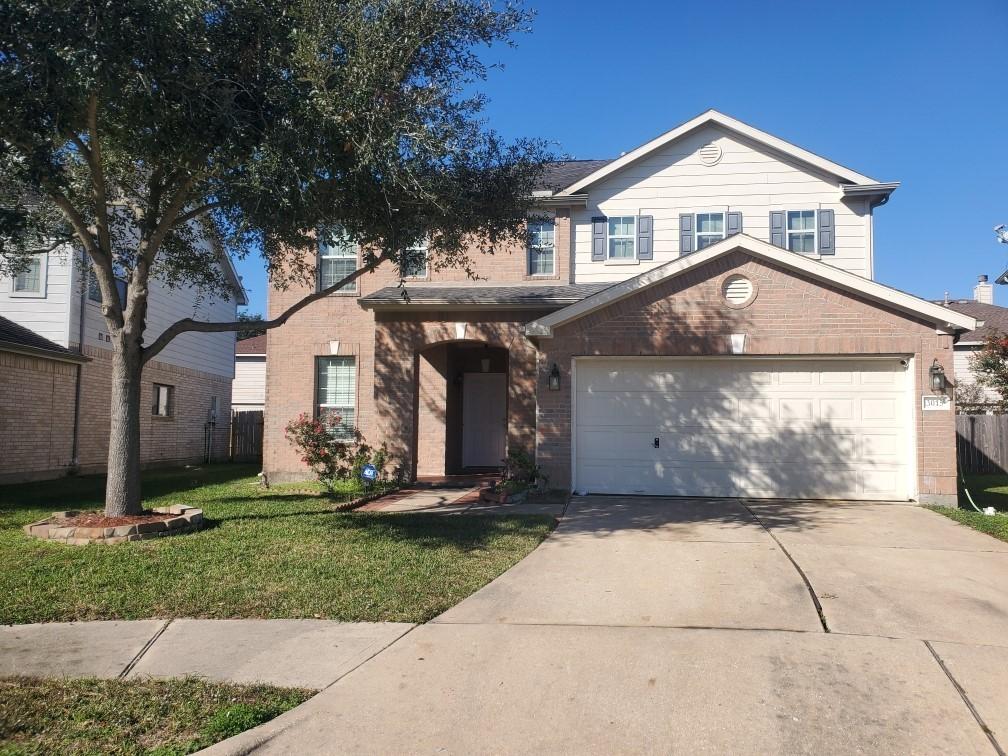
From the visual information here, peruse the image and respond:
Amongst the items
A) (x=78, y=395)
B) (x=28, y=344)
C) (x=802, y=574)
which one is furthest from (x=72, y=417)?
(x=802, y=574)

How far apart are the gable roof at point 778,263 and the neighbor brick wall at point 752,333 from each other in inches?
6.0

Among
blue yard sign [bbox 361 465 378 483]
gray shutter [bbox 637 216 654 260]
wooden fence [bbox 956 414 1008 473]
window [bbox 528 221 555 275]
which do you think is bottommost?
blue yard sign [bbox 361 465 378 483]

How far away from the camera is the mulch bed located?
349 inches

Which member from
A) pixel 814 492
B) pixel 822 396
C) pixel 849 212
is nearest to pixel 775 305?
pixel 822 396

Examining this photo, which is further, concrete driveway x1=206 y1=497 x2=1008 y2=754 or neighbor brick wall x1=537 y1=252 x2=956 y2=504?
neighbor brick wall x1=537 y1=252 x2=956 y2=504

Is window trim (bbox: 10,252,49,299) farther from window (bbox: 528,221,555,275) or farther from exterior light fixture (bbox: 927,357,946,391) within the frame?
exterior light fixture (bbox: 927,357,946,391)

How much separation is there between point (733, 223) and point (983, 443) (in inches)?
392

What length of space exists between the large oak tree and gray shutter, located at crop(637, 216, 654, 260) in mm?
5422

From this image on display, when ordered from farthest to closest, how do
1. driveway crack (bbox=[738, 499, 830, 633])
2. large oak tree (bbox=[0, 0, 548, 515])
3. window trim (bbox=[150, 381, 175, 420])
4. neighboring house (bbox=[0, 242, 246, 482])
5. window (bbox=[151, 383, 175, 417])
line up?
window (bbox=[151, 383, 175, 417]), window trim (bbox=[150, 381, 175, 420]), neighboring house (bbox=[0, 242, 246, 482]), large oak tree (bbox=[0, 0, 548, 515]), driveway crack (bbox=[738, 499, 830, 633])

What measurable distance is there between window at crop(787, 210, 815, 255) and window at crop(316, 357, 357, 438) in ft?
31.8

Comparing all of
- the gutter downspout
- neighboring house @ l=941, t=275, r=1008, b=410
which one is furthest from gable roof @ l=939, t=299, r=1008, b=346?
the gutter downspout

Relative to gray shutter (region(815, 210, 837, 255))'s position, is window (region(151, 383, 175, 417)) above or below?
below

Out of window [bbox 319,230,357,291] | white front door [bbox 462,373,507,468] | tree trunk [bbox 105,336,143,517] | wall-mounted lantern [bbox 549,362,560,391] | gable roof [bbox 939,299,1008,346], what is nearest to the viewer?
tree trunk [bbox 105,336,143,517]

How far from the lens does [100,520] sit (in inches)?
354
